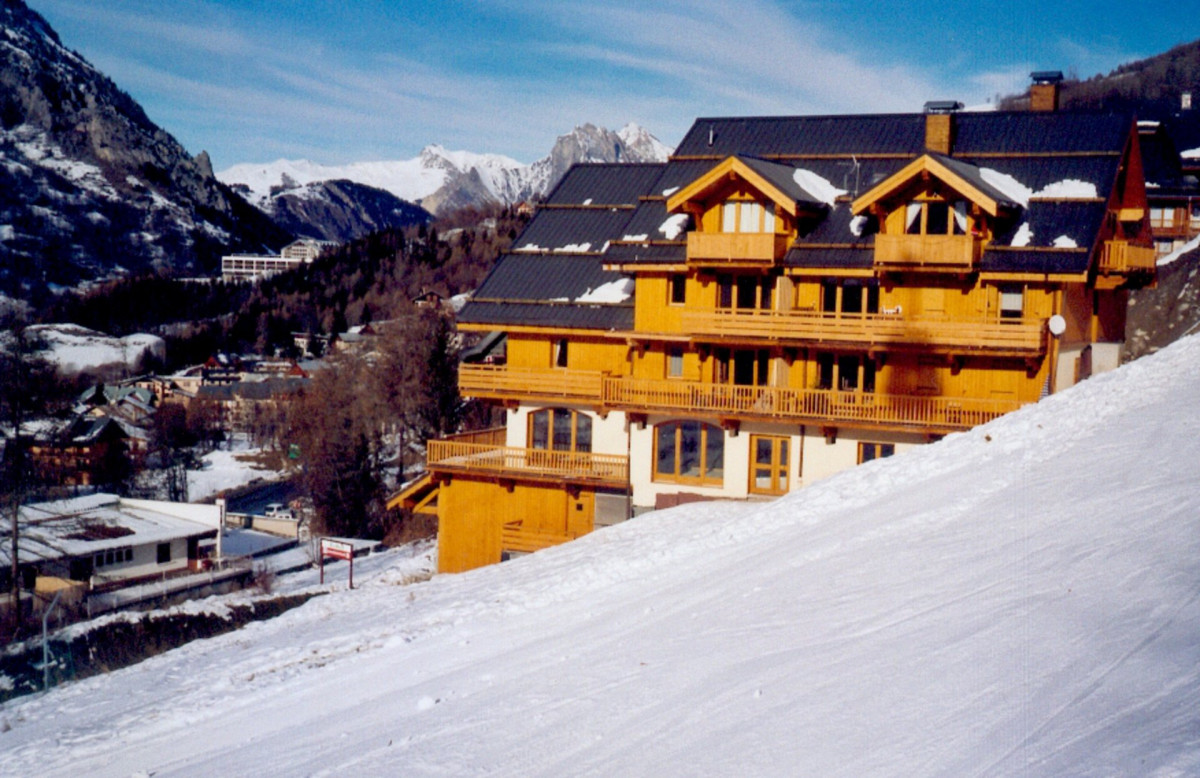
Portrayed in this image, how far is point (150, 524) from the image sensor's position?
5275 cm

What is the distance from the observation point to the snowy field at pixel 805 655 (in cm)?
931

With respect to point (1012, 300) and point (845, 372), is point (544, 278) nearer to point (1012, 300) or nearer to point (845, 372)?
point (845, 372)

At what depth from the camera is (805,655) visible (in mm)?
11766

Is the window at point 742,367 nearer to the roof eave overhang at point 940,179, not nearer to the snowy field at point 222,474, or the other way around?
the roof eave overhang at point 940,179

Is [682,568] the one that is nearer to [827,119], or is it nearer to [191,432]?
[827,119]

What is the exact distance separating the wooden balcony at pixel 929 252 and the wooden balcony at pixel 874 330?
1403 millimetres

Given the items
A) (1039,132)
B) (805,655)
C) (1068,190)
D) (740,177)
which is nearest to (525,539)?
(740,177)

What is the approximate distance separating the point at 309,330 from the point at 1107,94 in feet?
414

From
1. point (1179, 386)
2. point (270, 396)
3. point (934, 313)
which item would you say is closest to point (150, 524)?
point (934, 313)

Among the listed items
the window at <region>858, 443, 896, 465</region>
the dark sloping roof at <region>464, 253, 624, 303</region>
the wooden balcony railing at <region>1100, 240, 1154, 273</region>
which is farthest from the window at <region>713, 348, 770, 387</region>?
the wooden balcony railing at <region>1100, 240, 1154, 273</region>

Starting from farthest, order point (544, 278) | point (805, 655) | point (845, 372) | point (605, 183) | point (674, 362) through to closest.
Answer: point (605, 183) < point (544, 278) < point (674, 362) < point (845, 372) < point (805, 655)

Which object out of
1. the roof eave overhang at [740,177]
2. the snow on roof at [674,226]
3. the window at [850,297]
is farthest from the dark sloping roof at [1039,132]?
the snow on roof at [674,226]

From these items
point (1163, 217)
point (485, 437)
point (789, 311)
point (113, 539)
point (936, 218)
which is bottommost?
point (113, 539)

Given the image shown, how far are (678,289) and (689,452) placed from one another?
508cm
